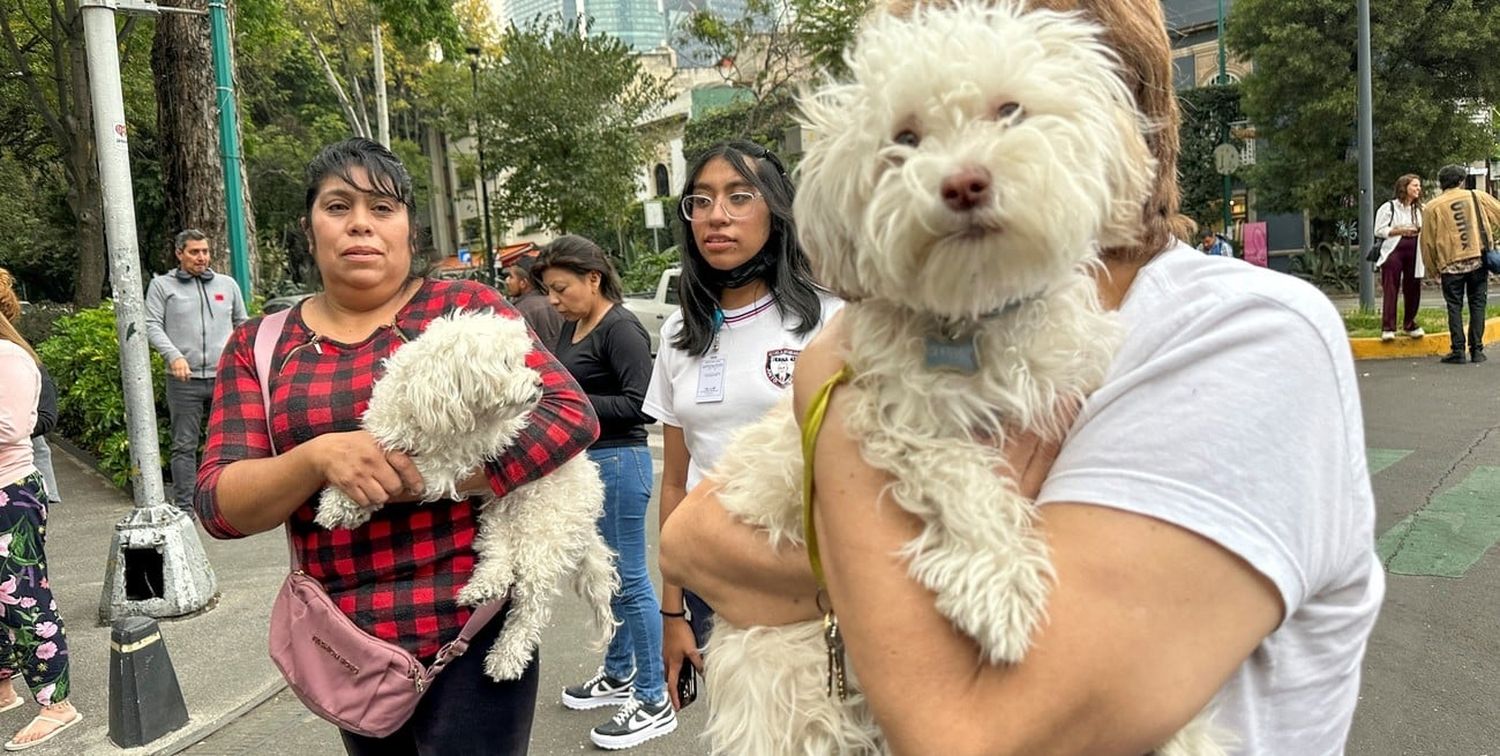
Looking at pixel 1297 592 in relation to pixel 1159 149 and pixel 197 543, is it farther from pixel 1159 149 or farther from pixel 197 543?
pixel 197 543

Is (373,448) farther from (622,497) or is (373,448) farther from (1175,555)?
(622,497)

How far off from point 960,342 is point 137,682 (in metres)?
4.31

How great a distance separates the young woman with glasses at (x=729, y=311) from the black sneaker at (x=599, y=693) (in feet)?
4.19

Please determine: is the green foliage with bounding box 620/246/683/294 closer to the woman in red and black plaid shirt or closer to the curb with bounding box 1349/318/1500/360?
the curb with bounding box 1349/318/1500/360

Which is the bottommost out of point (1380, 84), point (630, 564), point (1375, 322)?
point (630, 564)

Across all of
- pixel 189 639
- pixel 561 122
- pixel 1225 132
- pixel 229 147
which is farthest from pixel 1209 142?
pixel 189 639

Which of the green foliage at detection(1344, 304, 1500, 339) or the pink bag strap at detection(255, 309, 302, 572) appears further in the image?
the green foliage at detection(1344, 304, 1500, 339)

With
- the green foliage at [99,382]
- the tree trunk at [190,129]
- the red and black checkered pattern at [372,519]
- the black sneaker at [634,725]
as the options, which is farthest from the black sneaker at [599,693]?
the tree trunk at [190,129]

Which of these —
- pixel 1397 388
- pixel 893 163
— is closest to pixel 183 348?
pixel 893 163

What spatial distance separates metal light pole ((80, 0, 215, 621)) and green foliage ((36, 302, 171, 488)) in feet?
8.83

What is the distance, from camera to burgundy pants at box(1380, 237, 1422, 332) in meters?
11.3

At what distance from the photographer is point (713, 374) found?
10.6 ft

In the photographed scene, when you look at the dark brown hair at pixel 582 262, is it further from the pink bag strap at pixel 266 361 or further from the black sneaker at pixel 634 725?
the pink bag strap at pixel 266 361

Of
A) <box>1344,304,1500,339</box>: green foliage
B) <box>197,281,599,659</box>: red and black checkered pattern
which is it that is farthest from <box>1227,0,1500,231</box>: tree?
<box>197,281,599,659</box>: red and black checkered pattern
